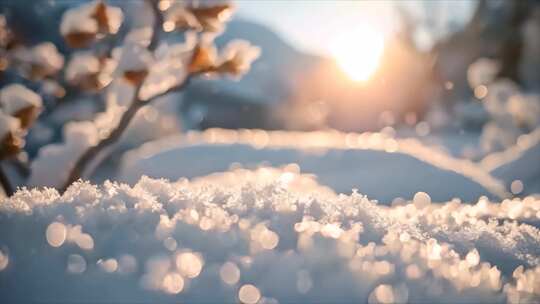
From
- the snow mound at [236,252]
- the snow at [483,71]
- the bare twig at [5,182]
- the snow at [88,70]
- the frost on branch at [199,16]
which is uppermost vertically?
the snow at [483,71]

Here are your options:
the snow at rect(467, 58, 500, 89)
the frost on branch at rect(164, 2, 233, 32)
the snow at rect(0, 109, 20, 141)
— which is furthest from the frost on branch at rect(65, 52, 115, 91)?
the snow at rect(467, 58, 500, 89)

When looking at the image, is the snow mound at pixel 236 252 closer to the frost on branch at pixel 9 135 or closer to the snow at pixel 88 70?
the frost on branch at pixel 9 135

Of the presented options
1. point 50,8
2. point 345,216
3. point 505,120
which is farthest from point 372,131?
point 345,216

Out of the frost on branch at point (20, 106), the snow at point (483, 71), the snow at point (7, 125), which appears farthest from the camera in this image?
the snow at point (483, 71)

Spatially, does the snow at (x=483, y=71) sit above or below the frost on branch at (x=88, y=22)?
above

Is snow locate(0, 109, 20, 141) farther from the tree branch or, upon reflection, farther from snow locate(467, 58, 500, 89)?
snow locate(467, 58, 500, 89)

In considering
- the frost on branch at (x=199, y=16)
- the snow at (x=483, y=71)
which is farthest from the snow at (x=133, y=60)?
the snow at (x=483, y=71)
